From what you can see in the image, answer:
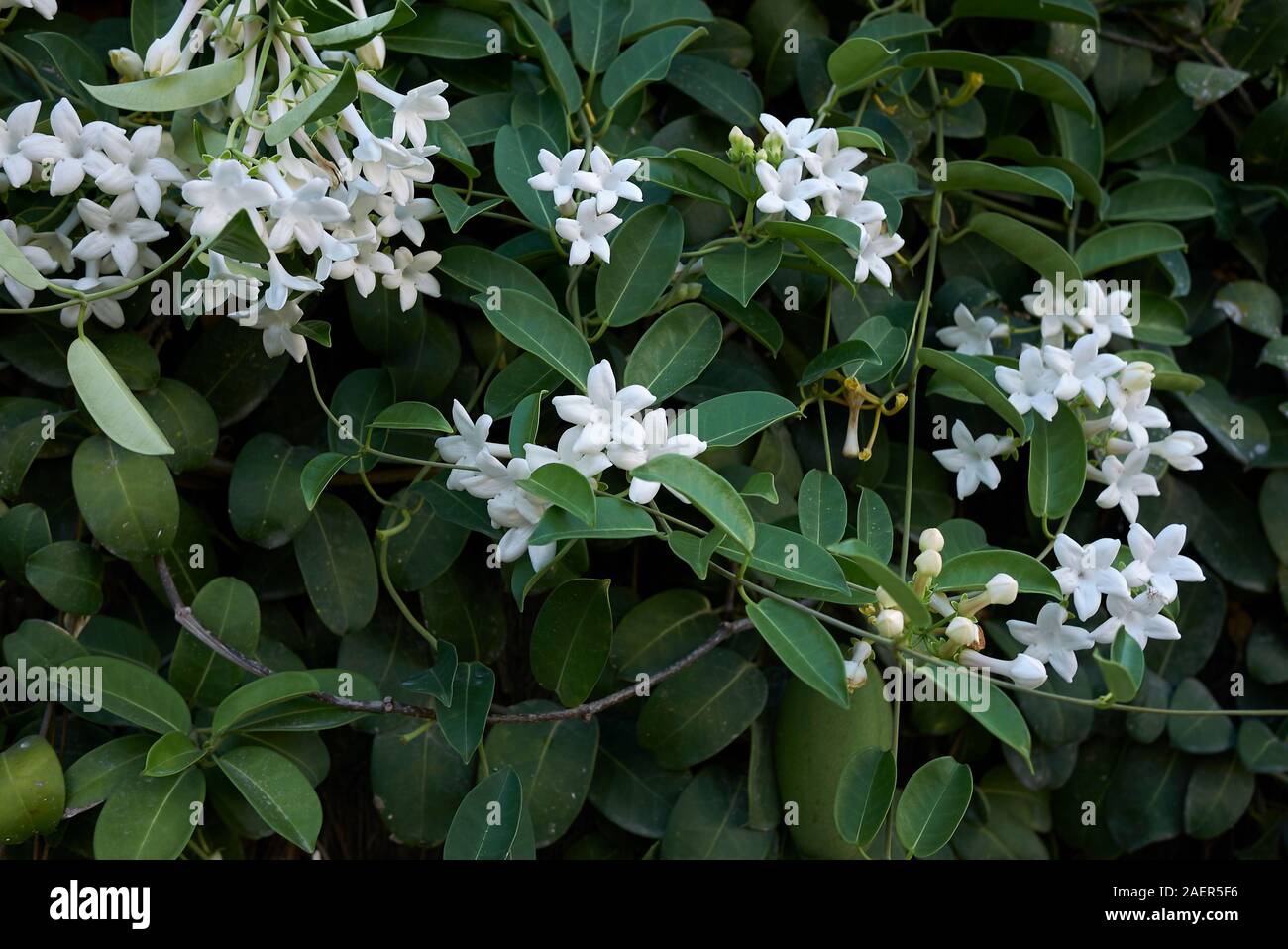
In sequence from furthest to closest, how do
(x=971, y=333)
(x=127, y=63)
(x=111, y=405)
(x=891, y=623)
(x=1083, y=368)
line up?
(x=971, y=333) → (x=1083, y=368) → (x=127, y=63) → (x=891, y=623) → (x=111, y=405)

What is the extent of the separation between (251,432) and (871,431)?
73 cm

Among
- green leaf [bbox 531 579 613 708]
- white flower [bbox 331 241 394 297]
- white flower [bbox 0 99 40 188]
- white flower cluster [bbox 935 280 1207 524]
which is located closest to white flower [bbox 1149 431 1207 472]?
white flower cluster [bbox 935 280 1207 524]

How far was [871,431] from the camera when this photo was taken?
127 cm

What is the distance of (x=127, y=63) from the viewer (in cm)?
106

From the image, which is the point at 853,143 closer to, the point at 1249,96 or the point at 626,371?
the point at 626,371

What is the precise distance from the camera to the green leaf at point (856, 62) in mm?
1132

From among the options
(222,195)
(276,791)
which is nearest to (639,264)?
(222,195)

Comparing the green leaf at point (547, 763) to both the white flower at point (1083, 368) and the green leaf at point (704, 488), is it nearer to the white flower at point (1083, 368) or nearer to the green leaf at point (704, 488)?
the green leaf at point (704, 488)

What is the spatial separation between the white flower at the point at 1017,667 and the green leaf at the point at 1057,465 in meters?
0.26

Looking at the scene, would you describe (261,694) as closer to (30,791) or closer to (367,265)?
(30,791)

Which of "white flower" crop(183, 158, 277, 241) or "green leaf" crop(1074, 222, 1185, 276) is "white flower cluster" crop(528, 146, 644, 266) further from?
"green leaf" crop(1074, 222, 1185, 276)

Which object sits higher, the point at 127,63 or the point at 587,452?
the point at 127,63

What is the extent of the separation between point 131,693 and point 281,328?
0.37 metres
